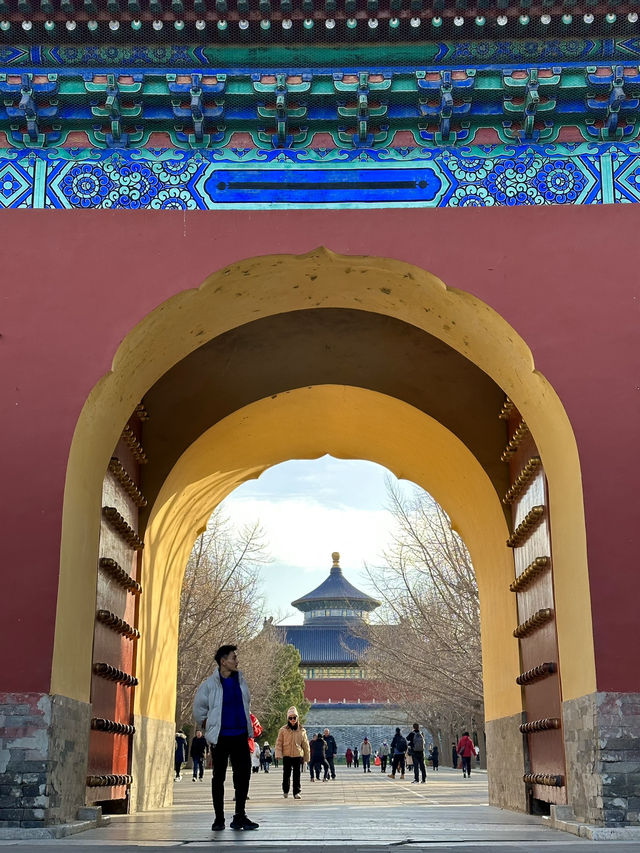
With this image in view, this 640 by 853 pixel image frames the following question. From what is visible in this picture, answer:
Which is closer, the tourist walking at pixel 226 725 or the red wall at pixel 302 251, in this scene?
the red wall at pixel 302 251

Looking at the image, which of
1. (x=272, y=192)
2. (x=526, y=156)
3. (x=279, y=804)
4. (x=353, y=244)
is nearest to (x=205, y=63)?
(x=272, y=192)

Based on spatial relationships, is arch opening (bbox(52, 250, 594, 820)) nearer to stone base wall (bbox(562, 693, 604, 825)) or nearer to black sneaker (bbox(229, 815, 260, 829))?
stone base wall (bbox(562, 693, 604, 825))

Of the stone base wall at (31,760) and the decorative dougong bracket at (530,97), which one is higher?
the decorative dougong bracket at (530,97)

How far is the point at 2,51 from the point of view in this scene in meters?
6.89

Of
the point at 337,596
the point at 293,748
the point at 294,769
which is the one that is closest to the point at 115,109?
the point at 293,748

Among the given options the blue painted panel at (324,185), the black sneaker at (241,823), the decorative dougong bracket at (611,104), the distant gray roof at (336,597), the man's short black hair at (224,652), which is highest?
the distant gray roof at (336,597)

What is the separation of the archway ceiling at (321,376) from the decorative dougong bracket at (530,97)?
2.47 meters

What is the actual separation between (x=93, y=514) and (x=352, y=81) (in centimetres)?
340

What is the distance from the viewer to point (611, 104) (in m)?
6.81

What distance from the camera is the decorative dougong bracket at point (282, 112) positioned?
22.3 ft

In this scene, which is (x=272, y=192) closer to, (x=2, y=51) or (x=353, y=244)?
(x=353, y=244)

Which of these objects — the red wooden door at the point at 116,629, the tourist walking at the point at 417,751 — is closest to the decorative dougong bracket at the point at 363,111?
the red wooden door at the point at 116,629

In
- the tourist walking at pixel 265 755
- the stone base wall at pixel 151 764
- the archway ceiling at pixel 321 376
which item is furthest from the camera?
the tourist walking at pixel 265 755

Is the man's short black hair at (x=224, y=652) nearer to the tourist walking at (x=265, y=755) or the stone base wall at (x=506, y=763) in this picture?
the stone base wall at (x=506, y=763)
